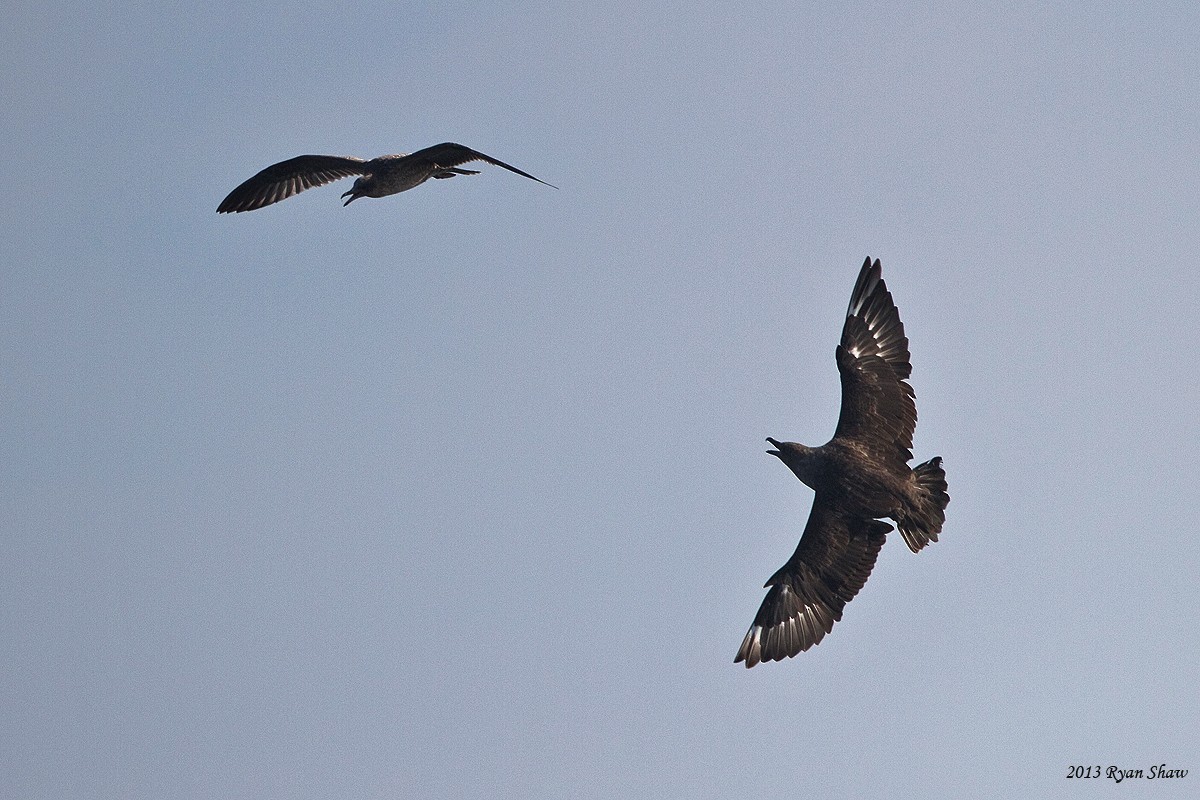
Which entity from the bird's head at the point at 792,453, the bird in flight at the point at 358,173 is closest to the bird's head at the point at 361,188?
the bird in flight at the point at 358,173

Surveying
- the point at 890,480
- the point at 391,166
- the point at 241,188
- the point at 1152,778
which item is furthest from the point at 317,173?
the point at 1152,778

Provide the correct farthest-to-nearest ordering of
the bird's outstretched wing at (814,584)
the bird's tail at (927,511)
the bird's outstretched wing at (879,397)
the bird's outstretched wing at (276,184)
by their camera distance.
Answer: the bird's outstretched wing at (276,184)
the bird's outstretched wing at (814,584)
the bird's outstretched wing at (879,397)
the bird's tail at (927,511)

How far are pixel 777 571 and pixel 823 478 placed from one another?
167 cm

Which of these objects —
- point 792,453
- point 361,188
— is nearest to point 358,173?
point 361,188

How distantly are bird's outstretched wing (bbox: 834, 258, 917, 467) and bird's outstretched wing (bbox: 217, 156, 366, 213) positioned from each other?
8.04m

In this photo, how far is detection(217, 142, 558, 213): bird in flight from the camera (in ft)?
55.6

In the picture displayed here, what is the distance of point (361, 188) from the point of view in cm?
1816

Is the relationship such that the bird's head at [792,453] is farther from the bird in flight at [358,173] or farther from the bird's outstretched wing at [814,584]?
the bird in flight at [358,173]

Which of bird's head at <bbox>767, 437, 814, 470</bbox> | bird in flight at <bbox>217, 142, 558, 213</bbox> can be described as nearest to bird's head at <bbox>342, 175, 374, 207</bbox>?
bird in flight at <bbox>217, 142, 558, 213</bbox>

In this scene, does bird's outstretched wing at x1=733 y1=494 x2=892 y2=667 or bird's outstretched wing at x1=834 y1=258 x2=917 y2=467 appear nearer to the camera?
bird's outstretched wing at x1=834 y1=258 x2=917 y2=467

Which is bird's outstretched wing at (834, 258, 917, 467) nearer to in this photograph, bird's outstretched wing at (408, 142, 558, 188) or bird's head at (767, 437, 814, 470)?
bird's head at (767, 437, 814, 470)

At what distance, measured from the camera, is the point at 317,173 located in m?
19.9

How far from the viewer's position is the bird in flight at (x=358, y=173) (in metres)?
16.9

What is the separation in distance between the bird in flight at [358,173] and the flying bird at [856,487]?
15.2 feet
